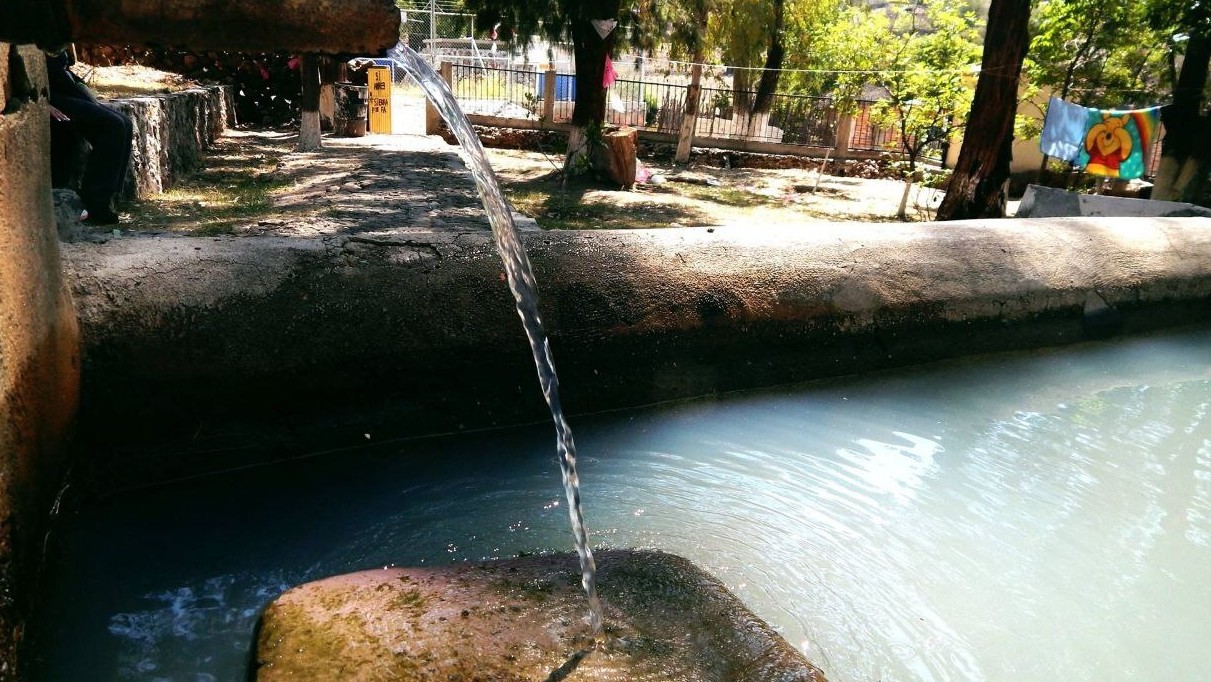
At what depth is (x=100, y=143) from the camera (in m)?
4.61

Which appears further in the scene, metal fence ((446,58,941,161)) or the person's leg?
metal fence ((446,58,941,161))

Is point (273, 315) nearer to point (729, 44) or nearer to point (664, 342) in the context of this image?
point (664, 342)

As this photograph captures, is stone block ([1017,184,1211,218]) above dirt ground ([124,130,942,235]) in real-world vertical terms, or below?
above

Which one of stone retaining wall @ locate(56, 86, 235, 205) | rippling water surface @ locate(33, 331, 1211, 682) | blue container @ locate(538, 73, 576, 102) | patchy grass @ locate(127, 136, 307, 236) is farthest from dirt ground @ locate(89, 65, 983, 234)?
rippling water surface @ locate(33, 331, 1211, 682)

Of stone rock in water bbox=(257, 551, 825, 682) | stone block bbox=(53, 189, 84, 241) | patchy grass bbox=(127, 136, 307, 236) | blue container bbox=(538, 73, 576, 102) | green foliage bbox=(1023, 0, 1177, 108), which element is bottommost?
stone rock in water bbox=(257, 551, 825, 682)

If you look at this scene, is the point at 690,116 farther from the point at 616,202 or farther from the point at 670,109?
the point at 616,202

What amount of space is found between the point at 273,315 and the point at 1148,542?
321cm

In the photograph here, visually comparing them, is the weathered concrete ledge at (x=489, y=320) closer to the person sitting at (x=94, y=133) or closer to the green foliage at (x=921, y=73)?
the person sitting at (x=94, y=133)

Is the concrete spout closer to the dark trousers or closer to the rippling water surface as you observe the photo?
the rippling water surface

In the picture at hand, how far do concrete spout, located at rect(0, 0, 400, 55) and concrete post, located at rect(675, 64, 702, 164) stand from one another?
12998 millimetres

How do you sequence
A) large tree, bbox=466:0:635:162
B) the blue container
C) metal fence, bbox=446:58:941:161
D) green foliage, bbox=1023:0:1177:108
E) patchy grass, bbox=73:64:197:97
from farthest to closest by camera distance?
1. the blue container
2. metal fence, bbox=446:58:941:161
3. large tree, bbox=466:0:635:162
4. green foliage, bbox=1023:0:1177:108
5. patchy grass, bbox=73:64:197:97

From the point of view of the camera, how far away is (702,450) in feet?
11.8

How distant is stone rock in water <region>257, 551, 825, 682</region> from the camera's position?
77.0 inches

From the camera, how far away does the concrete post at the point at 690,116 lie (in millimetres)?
14359
